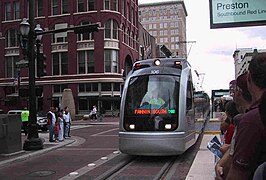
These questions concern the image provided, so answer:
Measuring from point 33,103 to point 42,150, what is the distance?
1.88 metres

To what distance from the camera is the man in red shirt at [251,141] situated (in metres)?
2.20

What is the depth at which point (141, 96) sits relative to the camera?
10398 millimetres

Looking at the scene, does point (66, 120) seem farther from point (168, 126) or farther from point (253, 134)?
point (253, 134)

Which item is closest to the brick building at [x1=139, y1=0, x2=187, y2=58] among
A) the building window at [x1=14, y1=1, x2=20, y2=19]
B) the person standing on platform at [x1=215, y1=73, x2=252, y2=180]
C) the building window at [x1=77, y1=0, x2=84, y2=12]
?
the building window at [x1=14, y1=1, x2=20, y2=19]

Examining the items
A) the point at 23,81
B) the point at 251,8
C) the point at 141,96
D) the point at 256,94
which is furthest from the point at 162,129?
the point at 23,81

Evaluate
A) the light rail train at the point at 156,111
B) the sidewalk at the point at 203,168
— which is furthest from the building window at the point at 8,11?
the sidewalk at the point at 203,168

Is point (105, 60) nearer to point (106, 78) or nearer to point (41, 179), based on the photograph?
point (106, 78)

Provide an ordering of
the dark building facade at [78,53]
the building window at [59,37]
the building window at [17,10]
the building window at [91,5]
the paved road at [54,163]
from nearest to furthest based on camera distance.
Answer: the paved road at [54,163] < the dark building facade at [78,53] < the building window at [91,5] < the building window at [59,37] < the building window at [17,10]

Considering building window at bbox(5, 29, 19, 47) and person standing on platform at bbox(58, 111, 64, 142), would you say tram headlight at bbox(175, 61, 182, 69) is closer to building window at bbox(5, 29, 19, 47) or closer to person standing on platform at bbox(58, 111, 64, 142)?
person standing on platform at bbox(58, 111, 64, 142)

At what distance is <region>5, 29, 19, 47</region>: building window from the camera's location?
49.9 m

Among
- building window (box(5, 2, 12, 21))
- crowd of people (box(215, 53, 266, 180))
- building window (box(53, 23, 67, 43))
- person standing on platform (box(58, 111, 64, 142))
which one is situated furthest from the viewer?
building window (box(5, 2, 12, 21))

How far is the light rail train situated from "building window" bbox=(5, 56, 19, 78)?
42146 mm

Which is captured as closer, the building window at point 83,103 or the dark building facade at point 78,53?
the dark building facade at point 78,53

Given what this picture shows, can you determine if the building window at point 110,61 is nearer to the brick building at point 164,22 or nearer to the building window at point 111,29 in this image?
the building window at point 111,29
